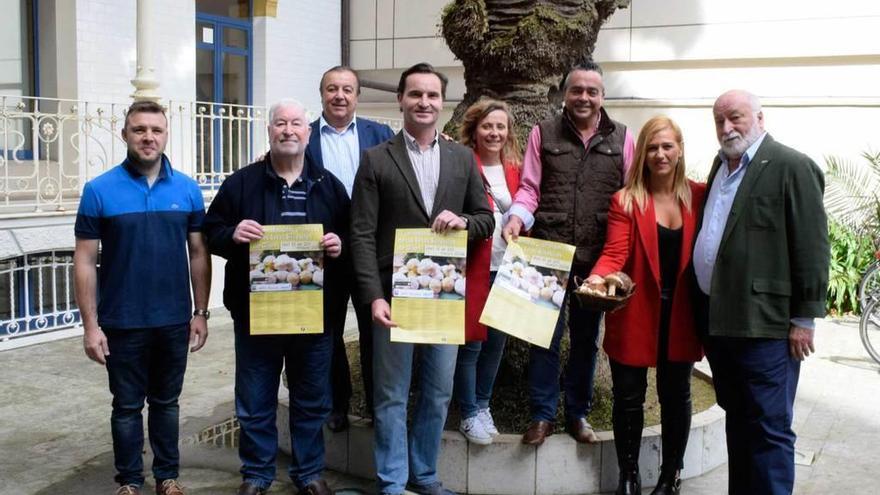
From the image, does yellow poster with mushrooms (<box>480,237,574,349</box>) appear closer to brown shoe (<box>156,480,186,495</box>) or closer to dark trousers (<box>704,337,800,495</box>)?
dark trousers (<box>704,337,800,495</box>)

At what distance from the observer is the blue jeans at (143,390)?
13.3 feet

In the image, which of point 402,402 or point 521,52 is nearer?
point 402,402

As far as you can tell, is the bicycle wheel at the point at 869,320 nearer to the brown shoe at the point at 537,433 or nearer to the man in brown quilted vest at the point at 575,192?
the man in brown quilted vest at the point at 575,192

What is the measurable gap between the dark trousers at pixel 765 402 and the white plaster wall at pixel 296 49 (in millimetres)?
12195

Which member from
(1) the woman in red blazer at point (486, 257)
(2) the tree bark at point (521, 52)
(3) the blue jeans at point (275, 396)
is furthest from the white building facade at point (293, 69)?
(1) the woman in red blazer at point (486, 257)

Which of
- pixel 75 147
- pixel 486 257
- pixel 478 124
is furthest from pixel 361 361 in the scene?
pixel 75 147

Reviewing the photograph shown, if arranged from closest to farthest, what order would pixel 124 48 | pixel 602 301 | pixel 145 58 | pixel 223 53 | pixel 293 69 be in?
1. pixel 602 301
2. pixel 145 58
3. pixel 124 48
4. pixel 223 53
5. pixel 293 69

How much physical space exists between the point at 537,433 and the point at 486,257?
0.96 meters

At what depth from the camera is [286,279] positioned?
407 cm

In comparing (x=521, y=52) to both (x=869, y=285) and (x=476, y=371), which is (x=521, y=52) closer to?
(x=476, y=371)

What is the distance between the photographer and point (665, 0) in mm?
13805

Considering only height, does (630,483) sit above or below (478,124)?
below

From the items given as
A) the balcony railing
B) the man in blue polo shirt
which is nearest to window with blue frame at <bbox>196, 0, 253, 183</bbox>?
the balcony railing

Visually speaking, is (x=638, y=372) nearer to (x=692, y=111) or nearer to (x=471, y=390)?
(x=471, y=390)
